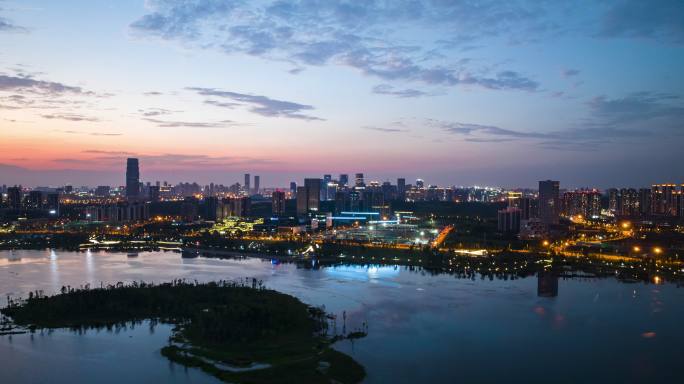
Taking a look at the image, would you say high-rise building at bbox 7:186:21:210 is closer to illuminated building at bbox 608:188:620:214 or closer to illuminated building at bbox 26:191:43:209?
illuminated building at bbox 26:191:43:209

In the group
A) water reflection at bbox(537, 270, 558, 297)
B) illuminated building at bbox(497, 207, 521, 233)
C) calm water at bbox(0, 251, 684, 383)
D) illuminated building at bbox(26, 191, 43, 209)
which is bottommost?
calm water at bbox(0, 251, 684, 383)

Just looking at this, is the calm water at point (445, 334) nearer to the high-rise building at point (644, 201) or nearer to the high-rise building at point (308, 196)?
the high-rise building at point (308, 196)

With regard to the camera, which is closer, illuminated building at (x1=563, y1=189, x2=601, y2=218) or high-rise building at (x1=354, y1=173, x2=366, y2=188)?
illuminated building at (x1=563, y1=189, x2=601, y2=218)

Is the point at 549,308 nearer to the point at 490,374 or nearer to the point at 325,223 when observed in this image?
the point at 490,374

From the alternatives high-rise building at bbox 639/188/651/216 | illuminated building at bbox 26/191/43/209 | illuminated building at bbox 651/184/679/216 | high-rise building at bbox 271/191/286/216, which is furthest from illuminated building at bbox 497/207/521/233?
illuminated building at bbox 26/191/43/209

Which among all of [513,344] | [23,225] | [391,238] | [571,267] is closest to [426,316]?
[513,344]

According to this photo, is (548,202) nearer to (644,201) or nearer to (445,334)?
(644,201)
